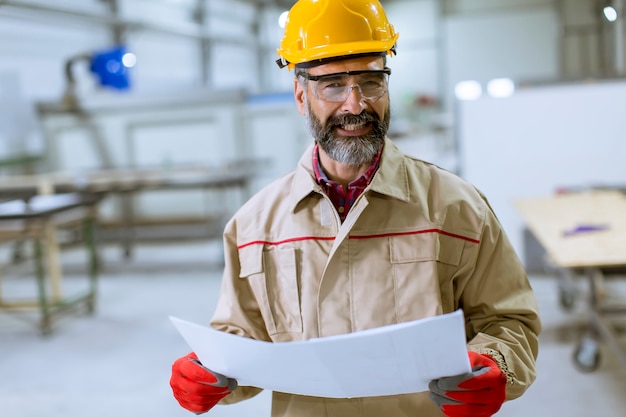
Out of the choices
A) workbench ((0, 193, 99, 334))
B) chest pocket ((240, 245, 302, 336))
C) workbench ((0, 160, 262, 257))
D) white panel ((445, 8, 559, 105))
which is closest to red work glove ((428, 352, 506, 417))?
chest pocket ((240, 245, 302, 336))

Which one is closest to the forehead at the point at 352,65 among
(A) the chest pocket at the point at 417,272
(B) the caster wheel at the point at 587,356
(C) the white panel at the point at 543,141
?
(A) the chest pocket at the point at 417,272

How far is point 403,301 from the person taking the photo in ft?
3.77

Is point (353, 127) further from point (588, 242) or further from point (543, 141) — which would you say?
point (543, 141)

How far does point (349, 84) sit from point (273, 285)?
16.6 inches

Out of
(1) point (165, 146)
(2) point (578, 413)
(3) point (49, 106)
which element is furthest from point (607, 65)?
(2) point (578, 413)

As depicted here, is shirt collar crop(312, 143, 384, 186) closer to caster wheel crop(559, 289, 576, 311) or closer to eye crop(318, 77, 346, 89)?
eye crop(318, 77, 346, 89)

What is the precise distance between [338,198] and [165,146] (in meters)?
5.68

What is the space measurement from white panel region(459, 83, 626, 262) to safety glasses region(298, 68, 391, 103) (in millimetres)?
3607

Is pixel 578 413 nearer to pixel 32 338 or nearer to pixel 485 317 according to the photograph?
pixel 485 317

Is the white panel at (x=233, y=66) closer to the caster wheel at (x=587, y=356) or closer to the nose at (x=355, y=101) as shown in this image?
the caster wheel at (x=587, y=356)

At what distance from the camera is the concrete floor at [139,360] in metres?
2.75

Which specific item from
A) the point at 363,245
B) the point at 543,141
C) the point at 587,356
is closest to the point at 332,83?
the point at 363,245

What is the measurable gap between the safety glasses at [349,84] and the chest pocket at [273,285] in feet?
1.01

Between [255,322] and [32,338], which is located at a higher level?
[255,322]
